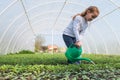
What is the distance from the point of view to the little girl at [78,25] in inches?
231

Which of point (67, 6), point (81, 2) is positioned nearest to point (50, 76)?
point (81, 2)

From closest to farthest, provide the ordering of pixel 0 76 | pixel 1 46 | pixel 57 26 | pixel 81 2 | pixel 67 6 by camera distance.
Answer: pixel 0 76, pixel 1 46, pixel 81 2, pixel 67 6, pixel 57 26

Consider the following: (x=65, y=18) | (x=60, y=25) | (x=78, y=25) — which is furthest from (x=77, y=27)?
(x=60, y=25)

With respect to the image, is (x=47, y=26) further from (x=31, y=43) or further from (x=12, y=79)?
(x=12, y=79)

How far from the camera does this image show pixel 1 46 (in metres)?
12.5

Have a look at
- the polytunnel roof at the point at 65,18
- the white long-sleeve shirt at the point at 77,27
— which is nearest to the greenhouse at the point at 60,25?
the polytunnel roof at the point at 65,18

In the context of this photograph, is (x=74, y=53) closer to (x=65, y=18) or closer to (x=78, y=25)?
(x=78, y=25)

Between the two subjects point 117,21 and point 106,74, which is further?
point 117,21

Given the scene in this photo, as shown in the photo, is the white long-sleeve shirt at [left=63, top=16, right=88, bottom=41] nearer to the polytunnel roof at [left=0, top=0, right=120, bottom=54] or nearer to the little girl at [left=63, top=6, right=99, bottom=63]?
the little girl at [left=63, top=6, right=99, bottom=63]

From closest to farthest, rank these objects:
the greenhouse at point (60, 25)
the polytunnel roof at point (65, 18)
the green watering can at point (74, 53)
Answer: the green watering can at point (74, 53) → the greenhouse at point (60, 25) → the polytunnel roof at point (65, 18)

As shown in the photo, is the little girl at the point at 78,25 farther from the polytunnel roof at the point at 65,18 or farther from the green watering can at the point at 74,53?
the polytunnel roof at the point at 65,18

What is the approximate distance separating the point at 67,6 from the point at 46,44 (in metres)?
14.1

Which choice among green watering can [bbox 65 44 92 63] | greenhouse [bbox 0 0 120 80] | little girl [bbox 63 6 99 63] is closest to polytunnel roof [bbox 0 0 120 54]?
greenhouse [bbox 0 0 120 80]

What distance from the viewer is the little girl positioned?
5871mm
